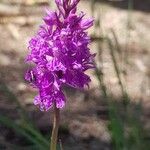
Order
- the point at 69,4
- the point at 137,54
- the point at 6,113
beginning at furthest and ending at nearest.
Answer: the point at 137,54
the point at 6,113
the point at 69,4

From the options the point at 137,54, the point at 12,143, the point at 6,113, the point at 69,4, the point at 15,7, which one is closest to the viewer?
the point at 69,4

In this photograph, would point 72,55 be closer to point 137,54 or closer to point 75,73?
point 75,73

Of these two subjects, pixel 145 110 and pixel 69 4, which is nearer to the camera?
pixel 69 4

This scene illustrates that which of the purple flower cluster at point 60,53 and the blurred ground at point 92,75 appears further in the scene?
the blurred ground at point 92,75

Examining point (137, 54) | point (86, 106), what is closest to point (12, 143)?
point (86, 106)
